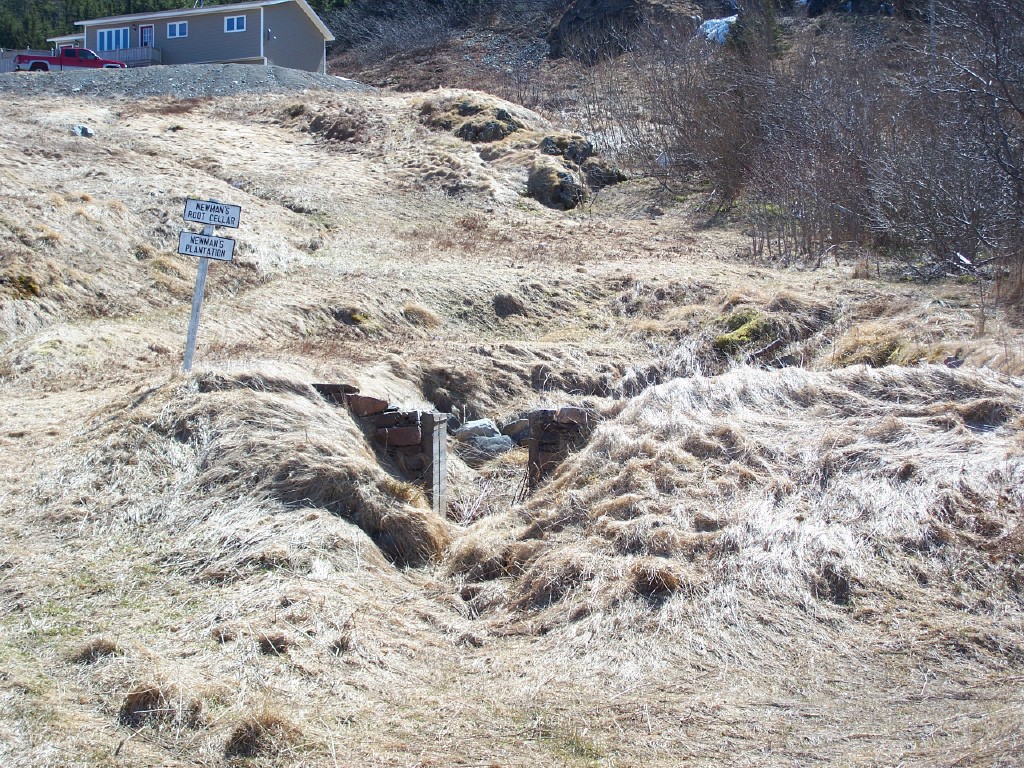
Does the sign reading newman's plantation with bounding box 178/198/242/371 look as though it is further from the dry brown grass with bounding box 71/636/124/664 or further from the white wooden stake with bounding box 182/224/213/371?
the dry brown grass with bounding box 71/636/124/664

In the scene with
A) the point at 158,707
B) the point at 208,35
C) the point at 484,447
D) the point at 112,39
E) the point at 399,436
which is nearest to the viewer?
the point at 158,707

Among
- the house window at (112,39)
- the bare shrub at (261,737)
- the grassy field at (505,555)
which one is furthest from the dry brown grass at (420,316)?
the house window at (112,39)

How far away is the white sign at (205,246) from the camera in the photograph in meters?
7.93

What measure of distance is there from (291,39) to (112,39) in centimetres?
715

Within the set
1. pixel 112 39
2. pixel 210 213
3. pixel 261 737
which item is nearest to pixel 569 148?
pixel 210 213

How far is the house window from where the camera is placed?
38500 millimetres

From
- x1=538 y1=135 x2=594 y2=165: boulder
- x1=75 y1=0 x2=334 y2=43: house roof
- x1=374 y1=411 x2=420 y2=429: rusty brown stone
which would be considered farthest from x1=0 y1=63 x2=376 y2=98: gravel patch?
x1=374 y1=411 x2=420 y2=429: rusty brown stone

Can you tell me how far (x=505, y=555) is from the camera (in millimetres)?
6133

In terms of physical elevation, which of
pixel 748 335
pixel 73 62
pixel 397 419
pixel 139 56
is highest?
pixel 139 56

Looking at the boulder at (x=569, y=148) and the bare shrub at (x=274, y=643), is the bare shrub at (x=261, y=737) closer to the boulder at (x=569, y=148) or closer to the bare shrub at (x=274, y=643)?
A: the bare shrub at (x=274, y=643)

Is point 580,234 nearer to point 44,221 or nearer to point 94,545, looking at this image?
point 44,221

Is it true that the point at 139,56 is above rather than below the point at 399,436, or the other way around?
above

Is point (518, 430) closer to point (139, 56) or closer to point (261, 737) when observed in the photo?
point (261, 737)

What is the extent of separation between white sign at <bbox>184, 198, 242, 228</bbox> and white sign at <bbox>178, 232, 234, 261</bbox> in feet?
0.43
